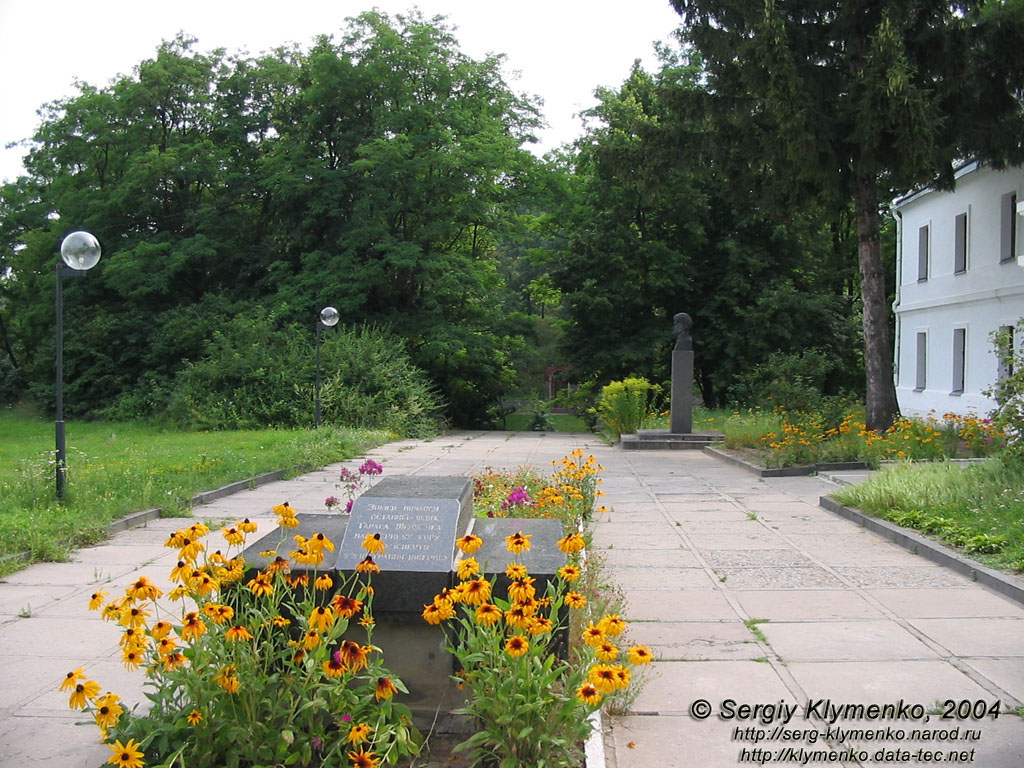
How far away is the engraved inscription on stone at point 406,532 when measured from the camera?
13.9ft

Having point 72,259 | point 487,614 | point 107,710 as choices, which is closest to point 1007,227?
point 72,259

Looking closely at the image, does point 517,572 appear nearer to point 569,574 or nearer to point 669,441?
point 569,574

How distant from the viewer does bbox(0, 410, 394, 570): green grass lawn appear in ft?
28.5

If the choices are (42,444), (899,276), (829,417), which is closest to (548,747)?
(829,417)

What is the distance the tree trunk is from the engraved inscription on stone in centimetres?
1615

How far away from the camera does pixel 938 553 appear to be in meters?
8.07

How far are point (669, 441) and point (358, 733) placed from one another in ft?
63.6

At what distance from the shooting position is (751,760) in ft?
13.0

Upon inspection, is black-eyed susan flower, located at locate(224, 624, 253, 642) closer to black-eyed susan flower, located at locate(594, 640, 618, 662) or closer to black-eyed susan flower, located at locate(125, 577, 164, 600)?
black-eyed susan flower, located at locate(125, 577, 164, 600)

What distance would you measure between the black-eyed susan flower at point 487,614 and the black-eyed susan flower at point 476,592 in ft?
0.10

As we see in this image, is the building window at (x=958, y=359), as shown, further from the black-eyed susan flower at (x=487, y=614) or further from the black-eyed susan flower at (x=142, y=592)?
the black-eyed susan flower at (x=142, y=592)

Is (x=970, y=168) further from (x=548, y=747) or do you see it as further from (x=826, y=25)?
(x=548, y=747)

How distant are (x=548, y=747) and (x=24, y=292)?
4082cm

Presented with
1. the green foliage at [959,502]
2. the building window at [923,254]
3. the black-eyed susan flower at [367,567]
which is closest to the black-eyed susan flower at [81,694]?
the black-eyed susan flower at [367,567]
